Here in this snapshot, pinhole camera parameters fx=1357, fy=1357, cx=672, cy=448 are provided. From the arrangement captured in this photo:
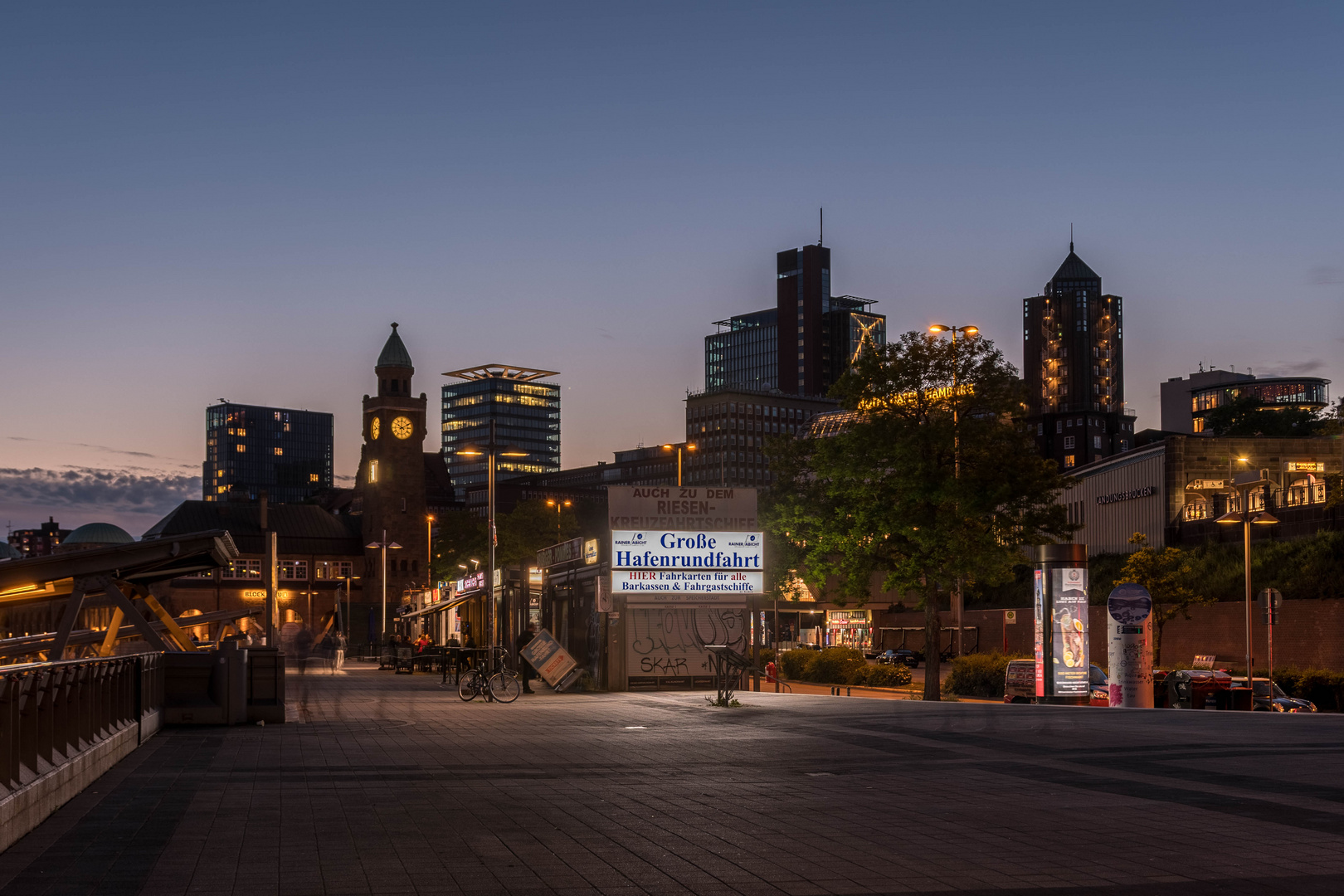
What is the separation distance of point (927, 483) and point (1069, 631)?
23.1 ft

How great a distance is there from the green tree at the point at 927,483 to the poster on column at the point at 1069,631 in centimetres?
562

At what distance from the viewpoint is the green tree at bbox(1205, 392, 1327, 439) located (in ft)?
398

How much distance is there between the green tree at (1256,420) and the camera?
398ft

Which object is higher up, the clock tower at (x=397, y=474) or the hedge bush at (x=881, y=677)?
the clock tower at (x=397, y=474)

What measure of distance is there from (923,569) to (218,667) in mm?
22272

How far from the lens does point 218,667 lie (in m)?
21.5

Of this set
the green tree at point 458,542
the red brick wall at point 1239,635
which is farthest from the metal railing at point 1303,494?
the green tree at point 458,542

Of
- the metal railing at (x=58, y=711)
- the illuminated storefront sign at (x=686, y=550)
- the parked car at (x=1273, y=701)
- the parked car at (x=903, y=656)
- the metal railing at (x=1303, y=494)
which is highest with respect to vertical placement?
the metal railing at (x=1303, y=494)

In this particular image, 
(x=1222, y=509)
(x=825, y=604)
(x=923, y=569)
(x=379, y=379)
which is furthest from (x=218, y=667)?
(x=379, y=379)

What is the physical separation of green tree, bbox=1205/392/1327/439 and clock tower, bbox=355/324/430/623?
78.4 m

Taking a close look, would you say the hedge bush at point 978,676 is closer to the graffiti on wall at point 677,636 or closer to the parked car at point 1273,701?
the parked car at point 1273,701

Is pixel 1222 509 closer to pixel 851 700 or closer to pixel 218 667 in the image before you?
pixel 851 700

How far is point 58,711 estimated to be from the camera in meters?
11.2

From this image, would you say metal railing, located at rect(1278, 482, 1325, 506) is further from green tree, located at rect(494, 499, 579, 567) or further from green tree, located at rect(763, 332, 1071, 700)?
green tree, located at rect(494, 499, 579, 567)
